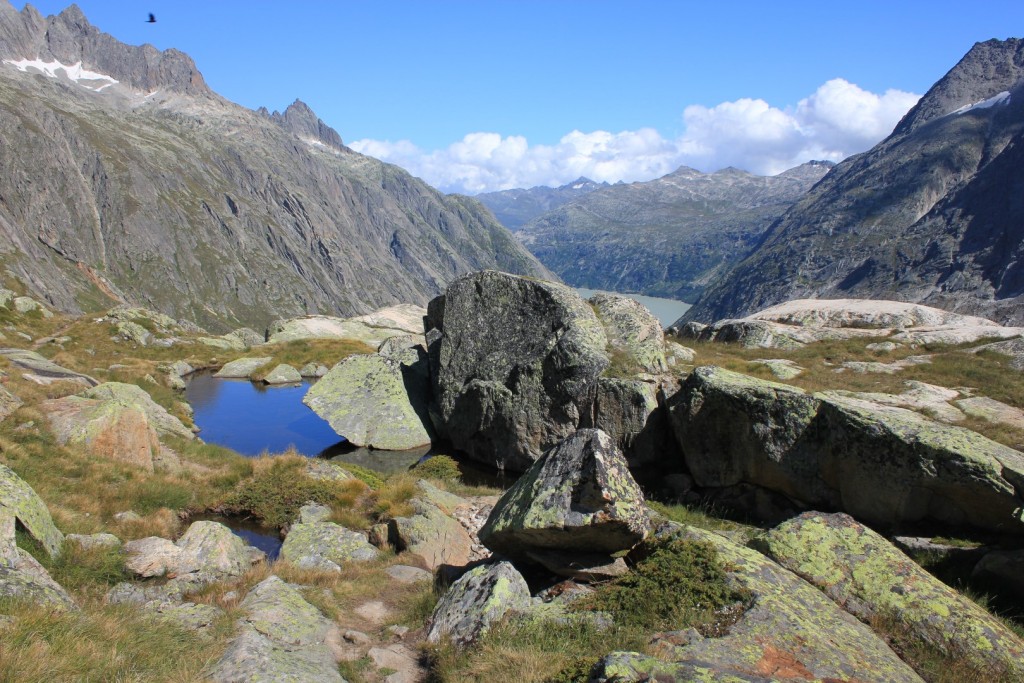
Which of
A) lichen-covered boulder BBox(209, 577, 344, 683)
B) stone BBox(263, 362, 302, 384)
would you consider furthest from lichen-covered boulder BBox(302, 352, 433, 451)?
lichen-covered boulder BBox(209, 577, 344, 683)

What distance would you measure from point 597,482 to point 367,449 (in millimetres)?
21653

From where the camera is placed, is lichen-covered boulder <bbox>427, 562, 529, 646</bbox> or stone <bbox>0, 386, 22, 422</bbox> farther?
stone <bbox>0, 386, 22, 422</bbox>

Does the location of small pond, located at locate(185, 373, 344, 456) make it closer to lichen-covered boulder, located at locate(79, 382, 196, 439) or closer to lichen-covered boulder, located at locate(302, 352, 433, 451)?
lichen-covered boulder, located at locate(302, 352, 433, 451)

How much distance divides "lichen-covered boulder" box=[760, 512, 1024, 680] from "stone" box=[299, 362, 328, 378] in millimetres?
45572

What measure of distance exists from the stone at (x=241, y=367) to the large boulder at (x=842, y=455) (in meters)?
39.7

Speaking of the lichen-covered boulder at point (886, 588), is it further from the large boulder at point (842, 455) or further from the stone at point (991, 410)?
the stone at point (991, 410)

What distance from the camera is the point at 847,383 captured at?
88.7 feet

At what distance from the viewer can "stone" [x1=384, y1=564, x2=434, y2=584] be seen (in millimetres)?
13938

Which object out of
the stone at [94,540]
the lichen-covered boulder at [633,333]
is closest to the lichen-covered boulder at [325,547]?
the stone at [94,540]

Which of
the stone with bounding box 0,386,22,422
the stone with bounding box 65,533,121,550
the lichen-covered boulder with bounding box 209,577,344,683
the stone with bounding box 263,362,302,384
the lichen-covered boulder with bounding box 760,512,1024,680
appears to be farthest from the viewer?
the stone with bounding box 263,362,302,384

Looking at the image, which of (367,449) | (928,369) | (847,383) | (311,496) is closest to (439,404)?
(367,449)

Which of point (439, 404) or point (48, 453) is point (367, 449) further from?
point (48, 453)

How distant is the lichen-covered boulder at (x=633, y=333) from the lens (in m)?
25.6

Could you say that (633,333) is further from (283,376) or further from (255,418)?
(283,376)
